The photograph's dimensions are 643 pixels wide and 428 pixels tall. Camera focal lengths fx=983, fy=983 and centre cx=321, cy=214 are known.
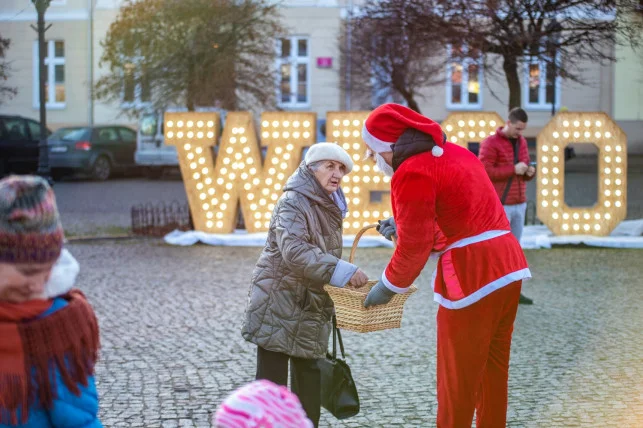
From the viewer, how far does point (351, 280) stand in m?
4.66

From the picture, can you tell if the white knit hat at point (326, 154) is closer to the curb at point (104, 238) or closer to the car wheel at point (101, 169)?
the curb at point (104, 238)

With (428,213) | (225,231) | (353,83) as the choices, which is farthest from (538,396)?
(353,83)

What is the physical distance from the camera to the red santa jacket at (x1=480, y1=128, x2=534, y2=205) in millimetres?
9445

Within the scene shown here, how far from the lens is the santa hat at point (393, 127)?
4.23 metres

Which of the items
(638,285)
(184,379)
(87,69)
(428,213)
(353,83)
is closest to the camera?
(428,213)

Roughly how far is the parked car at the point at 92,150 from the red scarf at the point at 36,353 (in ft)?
81.6

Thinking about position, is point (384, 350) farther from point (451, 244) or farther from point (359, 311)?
point (451, 244)

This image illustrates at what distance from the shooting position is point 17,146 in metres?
24.8

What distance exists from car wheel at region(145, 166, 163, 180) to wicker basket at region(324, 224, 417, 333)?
82.4ft

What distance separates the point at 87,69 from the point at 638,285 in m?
27.0

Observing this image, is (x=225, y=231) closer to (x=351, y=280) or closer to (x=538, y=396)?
(x=538, y=396)

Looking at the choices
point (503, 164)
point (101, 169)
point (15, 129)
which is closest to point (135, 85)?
point (15, 129)

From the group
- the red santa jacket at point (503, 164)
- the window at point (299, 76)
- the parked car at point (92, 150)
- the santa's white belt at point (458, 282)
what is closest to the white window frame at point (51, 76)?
the parked car at point (92, 150)

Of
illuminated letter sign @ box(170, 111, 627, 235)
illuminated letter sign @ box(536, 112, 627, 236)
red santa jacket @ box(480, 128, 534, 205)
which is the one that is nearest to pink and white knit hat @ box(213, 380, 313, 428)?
red santa jacket @ box(480, 128, 534, 205)
